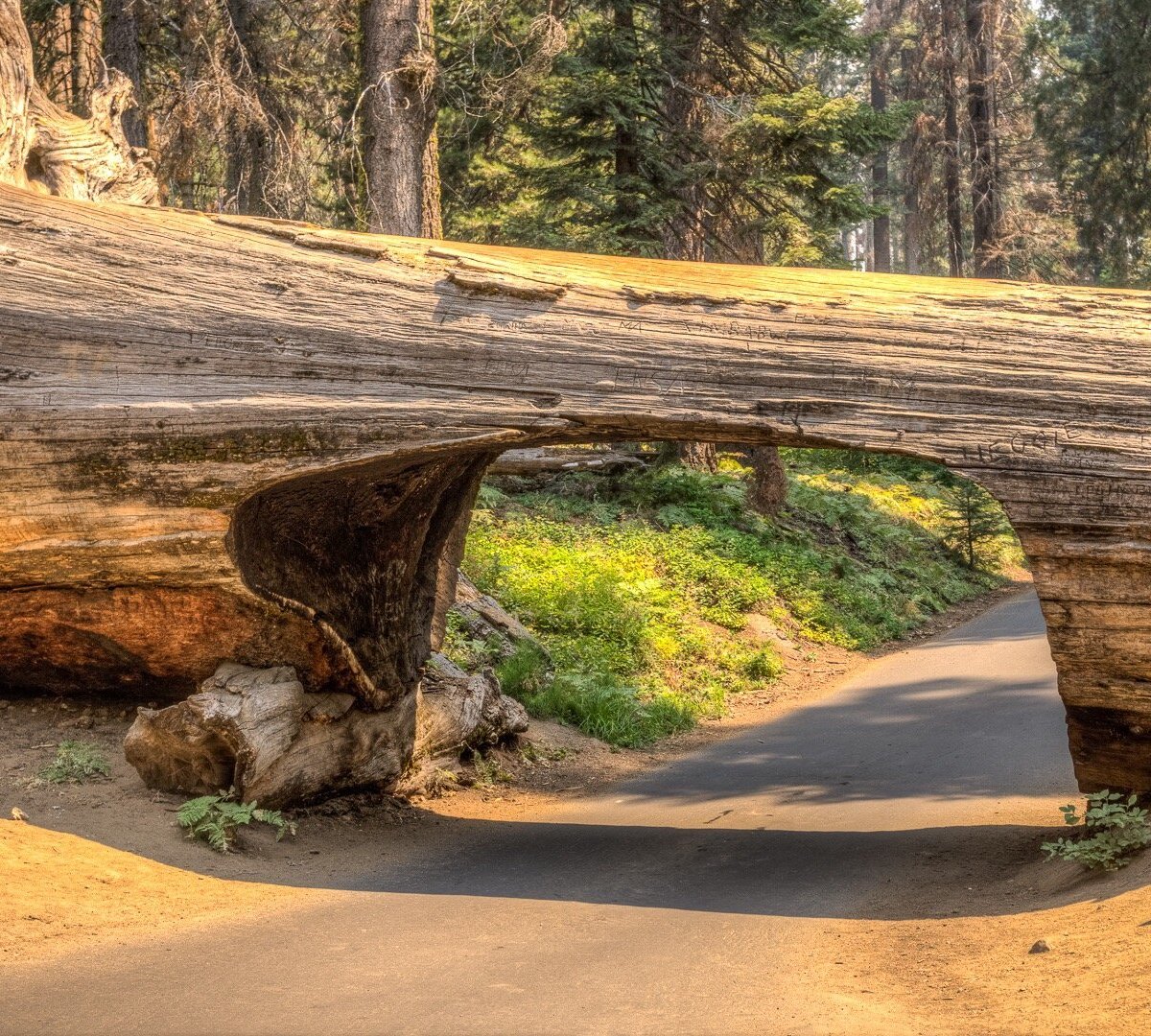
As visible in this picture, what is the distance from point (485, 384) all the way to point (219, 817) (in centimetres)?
312

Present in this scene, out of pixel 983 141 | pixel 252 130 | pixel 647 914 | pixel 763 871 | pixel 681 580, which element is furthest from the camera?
pixel 983 141

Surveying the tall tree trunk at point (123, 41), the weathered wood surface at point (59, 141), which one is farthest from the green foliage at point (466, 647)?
the tall tree trunk at point (123, 41)

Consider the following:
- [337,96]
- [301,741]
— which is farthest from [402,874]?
[337,96]

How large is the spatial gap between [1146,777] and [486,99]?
1320 centimetres

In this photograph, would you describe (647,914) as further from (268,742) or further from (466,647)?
(466,647)

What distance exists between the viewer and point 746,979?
16.8 feet

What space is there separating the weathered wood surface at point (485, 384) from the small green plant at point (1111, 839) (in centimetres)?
57

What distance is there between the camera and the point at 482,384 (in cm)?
679

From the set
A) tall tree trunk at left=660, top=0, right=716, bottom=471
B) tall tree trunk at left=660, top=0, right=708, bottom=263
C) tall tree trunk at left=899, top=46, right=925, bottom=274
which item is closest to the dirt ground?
tall tree trunk at left=660, top=0, right=716, bottom=471

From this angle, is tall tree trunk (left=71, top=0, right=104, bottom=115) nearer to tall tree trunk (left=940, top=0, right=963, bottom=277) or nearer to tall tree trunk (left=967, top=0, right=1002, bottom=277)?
tall tree trunk (left=967, top=0, right=1002, bottom=277)

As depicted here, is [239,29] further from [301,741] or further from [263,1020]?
[263,1020]

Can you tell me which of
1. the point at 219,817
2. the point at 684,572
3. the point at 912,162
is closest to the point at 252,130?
the point at 684,572

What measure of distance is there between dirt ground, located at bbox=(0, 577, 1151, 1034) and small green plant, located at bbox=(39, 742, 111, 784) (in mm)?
69

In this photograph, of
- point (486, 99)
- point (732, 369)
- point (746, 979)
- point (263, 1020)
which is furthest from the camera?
point (486, 99)
